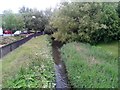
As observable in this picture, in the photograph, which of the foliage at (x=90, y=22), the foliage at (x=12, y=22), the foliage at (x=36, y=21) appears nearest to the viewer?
the foliage at (x=90, y=22)

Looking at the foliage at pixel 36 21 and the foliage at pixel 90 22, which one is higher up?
the foliage at pixel 90 22

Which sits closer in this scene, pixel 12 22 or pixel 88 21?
pixel 88 21

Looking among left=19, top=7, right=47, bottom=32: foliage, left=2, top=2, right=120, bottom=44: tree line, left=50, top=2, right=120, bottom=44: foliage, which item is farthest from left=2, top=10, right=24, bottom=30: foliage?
left=50, top=2, right=120, bottom=44: foliage

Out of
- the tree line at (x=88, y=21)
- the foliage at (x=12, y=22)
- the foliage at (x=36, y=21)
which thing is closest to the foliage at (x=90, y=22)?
the tree line at (x=88, y=21)

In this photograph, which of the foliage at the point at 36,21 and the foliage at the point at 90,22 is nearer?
the foliage at the point at 90,22

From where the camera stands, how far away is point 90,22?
84.0ft

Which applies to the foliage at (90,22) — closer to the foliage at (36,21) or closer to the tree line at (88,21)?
the tree line at (88,21)

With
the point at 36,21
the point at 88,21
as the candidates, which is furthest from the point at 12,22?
the point at 88,21

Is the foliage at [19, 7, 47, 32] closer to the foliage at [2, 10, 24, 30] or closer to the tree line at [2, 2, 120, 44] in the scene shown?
the foliage at [2, 10, 24, 30]

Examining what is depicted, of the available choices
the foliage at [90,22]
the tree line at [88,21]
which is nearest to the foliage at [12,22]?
the tree line at [88,21]

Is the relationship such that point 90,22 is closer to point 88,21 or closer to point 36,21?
point 88,21

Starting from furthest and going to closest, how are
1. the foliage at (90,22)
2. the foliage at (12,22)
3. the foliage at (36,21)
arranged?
1. the foliage at (12,22)
2. the foliage at (36,21)
3. the foliage at (90,22)

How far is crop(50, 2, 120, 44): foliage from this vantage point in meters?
25.3

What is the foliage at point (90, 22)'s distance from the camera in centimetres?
2530
